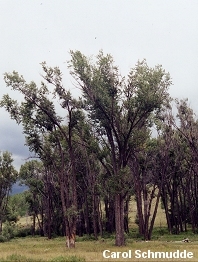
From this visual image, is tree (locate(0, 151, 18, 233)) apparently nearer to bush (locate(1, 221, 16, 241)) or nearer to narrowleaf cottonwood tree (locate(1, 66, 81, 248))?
bush (locate(1, 221, 16, 241))

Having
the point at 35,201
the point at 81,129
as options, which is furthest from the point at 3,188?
the point at 81,129

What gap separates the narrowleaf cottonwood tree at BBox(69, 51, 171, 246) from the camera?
2997 centimetres

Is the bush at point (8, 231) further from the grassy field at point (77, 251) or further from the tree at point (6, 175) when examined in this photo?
the grassy field at point (77, 251)

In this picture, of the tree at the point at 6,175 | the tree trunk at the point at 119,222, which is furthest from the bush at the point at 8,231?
the tree trunk at the point at 119,222

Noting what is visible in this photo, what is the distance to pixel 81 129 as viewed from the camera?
33.5 metres

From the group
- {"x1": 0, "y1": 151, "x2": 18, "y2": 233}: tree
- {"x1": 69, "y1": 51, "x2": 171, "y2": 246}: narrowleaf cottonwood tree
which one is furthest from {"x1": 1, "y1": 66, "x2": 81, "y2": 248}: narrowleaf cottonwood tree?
{"x1": 0, "y1": 151, "x2": 18, "y2": 233}: tree

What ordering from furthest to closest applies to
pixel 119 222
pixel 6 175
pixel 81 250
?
pixel 6 175 → pixel 119 222 → pixel 81 250

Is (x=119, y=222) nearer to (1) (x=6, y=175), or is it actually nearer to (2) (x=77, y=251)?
(2) (x=77, y=251)

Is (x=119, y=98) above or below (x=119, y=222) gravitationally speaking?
above

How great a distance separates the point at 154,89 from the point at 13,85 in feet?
42.6

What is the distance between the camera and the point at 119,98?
1225 inches

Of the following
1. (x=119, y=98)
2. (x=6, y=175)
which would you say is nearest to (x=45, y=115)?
(x=119, y=98)

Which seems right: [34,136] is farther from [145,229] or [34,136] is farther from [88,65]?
[145,229]

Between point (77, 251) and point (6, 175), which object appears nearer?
point (77, 251)
